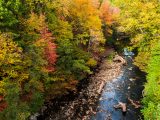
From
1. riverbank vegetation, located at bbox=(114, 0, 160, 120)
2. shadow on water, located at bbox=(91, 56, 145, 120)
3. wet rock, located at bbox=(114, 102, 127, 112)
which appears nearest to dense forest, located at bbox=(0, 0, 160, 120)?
riverbank vegetation, located at bbox=(114, 0, 160, 120)

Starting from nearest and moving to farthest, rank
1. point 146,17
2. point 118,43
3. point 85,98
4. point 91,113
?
point 146,17 → point 91,113 → point 85,98 → point 118,43

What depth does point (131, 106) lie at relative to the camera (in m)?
36.7

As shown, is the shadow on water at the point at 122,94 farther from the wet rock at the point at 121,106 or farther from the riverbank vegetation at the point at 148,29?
the riverbank vegetation at the point at 148,29

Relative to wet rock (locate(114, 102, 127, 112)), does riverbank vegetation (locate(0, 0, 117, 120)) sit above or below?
above

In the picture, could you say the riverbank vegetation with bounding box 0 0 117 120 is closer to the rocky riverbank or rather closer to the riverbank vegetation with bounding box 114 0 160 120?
the rocky riverbank

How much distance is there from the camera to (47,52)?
34281 mm

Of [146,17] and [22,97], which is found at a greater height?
[146,17]

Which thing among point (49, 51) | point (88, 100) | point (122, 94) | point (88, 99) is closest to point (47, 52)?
point (49, 51)

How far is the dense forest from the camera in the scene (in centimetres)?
2775

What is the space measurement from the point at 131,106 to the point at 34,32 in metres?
14.5

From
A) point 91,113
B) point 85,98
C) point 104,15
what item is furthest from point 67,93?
point 104,15

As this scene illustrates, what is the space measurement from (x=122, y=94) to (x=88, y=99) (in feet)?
16.0

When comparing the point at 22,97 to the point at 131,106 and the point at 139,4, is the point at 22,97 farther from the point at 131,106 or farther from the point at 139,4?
the point at 139,4

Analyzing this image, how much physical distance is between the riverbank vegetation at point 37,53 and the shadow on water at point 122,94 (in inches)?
179
